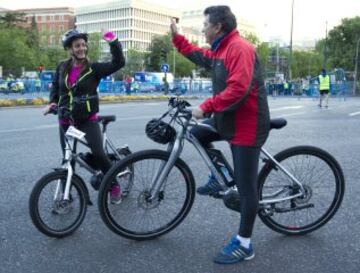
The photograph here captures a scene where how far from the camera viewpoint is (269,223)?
429 centimetres

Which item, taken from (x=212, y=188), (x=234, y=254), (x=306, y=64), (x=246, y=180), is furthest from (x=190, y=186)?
(x=306, y=64)

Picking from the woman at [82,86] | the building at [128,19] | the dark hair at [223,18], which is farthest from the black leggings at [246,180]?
the building at [128,19]

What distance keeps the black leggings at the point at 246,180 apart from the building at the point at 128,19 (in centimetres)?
12788

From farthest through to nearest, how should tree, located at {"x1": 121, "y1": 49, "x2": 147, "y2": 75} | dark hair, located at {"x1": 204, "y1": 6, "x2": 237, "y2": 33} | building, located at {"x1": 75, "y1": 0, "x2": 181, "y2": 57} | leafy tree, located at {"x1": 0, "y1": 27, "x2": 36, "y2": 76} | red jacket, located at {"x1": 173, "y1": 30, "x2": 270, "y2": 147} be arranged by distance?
building, located at {"x1": 75, "y1": 0, "x2": 181, "y2": 57} < tree, located at {"x1": 121, "y1": 49, "x2": 147, "y2": 75} < leafy tree, located at {"x1": 0, "y1": 27, "x2": 36, "y2": 76} < dark hair, located at {"x1": 204, "y1": 6, "x2": 237, "y2": 33} < red jacket, located at {"x1": 173, "y1": 30, "x2": 270, "y2": 147}

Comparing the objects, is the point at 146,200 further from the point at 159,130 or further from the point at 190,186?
the point at 159,130

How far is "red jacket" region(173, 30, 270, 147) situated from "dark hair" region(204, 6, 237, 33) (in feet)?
0.15

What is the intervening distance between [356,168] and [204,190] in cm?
375

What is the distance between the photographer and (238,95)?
11.3ft

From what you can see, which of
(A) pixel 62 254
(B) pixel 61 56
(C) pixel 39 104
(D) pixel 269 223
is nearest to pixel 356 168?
(D) pixel 269 223

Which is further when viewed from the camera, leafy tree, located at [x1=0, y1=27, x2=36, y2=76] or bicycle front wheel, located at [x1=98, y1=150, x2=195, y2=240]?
leafy tree, located at [x1=0, y1=27, x2=36, y2=76]

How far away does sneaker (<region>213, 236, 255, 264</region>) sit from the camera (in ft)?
12.2

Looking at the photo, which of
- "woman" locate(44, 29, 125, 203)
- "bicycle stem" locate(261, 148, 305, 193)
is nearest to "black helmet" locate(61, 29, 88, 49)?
"woman" locate(44, 29, 125, 203)

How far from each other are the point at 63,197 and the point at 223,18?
1.90 m

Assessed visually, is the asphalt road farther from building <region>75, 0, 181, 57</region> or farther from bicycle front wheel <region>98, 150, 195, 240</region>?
building <region>75, 0, 181, 57</region>
